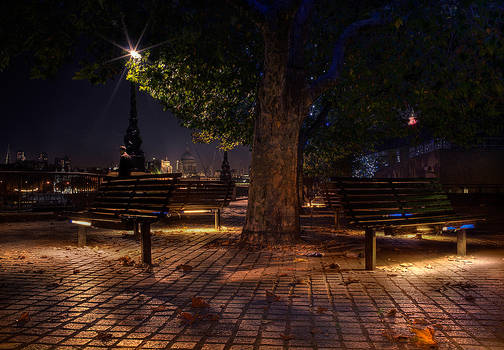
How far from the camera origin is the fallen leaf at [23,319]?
347 centimetres

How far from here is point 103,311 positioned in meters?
3.80

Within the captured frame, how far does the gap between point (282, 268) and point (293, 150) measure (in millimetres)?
2796

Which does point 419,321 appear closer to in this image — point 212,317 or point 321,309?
point 321,309

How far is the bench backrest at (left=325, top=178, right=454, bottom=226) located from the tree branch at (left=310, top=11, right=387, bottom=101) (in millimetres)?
2277

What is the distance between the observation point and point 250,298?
167 inches

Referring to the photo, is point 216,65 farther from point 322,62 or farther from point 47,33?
point 322,62

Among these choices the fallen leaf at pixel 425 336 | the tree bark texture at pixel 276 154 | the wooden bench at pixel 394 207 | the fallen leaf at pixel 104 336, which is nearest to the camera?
the fallen leaf at pixel 425 336

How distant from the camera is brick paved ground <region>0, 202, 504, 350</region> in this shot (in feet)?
10.3

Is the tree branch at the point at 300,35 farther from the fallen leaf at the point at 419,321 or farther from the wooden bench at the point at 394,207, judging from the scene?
the fallen leaf at the point at 419,321

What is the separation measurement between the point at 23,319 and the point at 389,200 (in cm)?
531

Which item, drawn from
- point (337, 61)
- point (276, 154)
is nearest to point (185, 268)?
point (276, 154)

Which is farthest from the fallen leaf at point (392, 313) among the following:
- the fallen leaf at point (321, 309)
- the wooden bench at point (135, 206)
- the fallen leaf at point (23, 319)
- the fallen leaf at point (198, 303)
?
the wooden bench at point (135, 206)

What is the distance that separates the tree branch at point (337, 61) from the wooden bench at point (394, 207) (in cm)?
230

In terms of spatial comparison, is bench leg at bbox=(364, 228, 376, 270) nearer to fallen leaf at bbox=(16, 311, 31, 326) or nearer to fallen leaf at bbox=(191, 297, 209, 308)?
fallen leaf at bbox=(191, 297, 209, 308)
